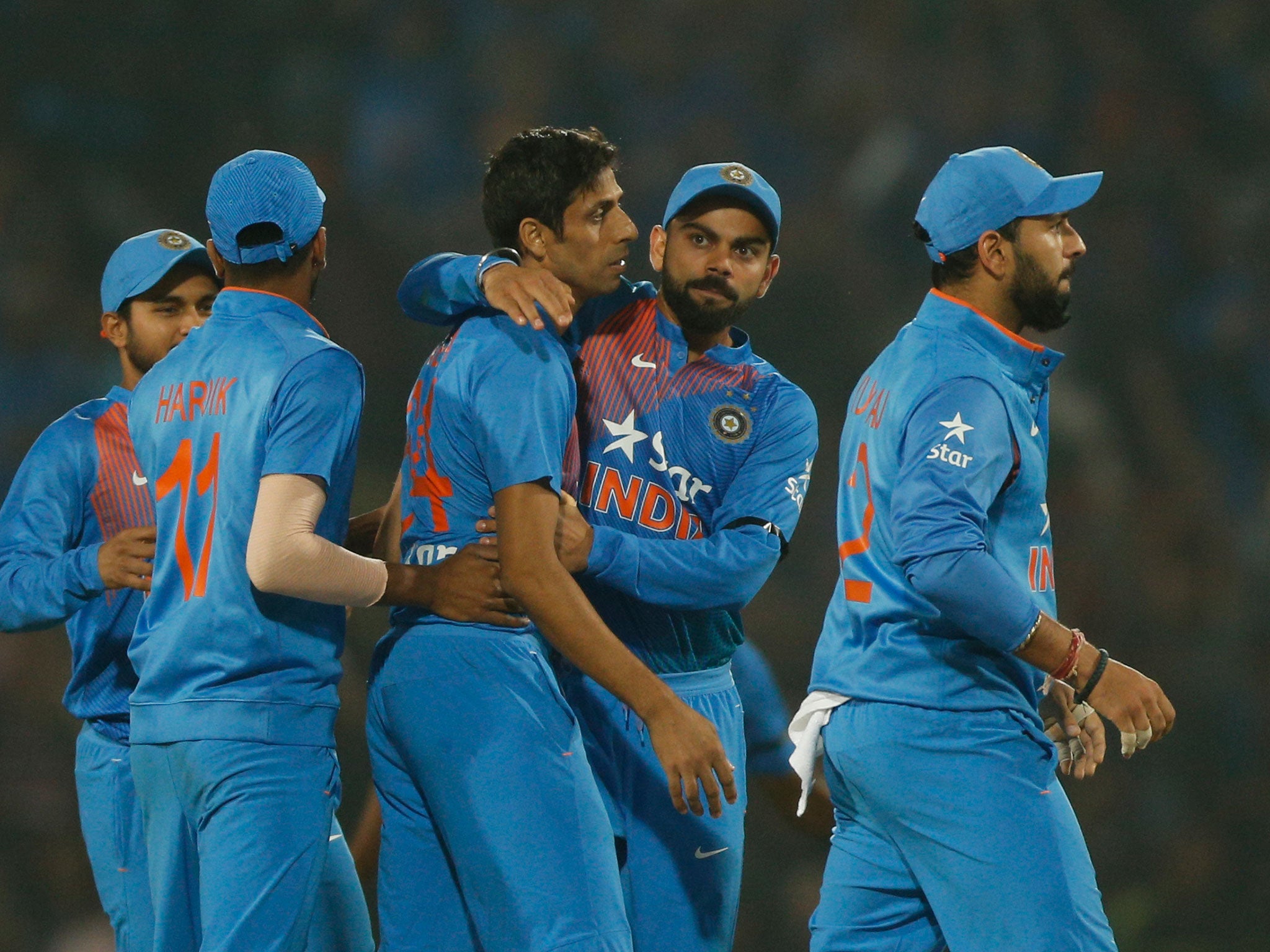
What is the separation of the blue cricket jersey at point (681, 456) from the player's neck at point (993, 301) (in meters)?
0.50

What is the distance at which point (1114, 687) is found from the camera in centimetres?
246

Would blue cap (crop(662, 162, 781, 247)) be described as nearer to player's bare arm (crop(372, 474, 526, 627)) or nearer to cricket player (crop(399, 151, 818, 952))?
cricket player (crop(399, 151, 818, 952))

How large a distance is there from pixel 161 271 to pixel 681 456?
53.4 inches

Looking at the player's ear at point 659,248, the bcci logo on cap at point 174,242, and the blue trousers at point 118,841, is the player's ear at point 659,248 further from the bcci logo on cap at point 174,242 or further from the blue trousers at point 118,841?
the blue trousers at point 118,841

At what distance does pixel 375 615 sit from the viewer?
585 cm

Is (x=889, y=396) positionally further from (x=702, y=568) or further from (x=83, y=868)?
(x=83, y=868)

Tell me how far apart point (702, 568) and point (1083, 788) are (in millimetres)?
3743

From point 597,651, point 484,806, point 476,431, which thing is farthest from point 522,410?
point 484,806

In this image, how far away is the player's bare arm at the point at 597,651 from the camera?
94.0 inches

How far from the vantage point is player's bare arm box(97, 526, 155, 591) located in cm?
297

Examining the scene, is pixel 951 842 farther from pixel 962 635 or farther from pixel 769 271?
pixel 769 271

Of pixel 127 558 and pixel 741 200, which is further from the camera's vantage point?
pixel 741 200

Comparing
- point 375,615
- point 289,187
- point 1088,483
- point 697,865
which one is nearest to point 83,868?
point 375,615

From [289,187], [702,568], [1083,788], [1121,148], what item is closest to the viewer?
[289,187]
